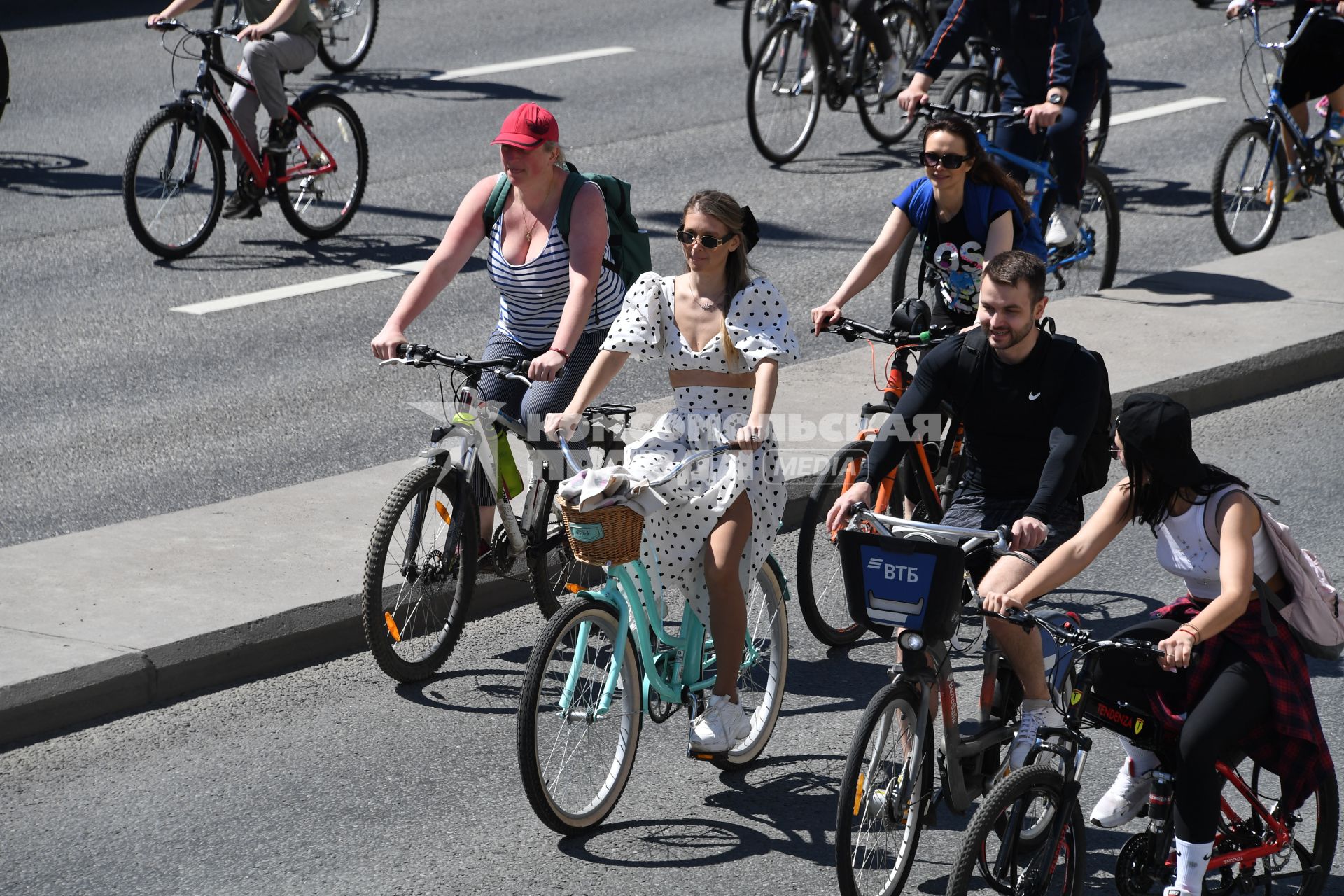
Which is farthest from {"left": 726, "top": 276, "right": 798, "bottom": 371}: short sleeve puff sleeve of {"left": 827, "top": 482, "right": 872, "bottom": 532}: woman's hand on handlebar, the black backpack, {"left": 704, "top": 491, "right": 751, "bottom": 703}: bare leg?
{"left": 827, "top": 482, "right": 872, "bottom": 532}: woman's hand on handlebar

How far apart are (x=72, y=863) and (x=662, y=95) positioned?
470 inches

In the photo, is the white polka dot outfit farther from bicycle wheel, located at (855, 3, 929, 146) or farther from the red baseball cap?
bicycle wheel, located at (855, 3, 929, 146)

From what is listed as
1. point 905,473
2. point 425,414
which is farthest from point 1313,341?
point 425,414

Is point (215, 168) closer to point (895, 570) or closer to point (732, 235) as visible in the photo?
point (732, 235)

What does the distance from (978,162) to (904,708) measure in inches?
113

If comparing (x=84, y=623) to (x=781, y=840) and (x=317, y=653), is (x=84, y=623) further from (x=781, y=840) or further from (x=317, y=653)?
(x=781, y=840)

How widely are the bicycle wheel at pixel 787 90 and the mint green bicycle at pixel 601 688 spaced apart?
358 inches

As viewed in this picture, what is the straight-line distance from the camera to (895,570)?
4398mm

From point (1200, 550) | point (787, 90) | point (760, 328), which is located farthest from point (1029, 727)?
point (787, 90)

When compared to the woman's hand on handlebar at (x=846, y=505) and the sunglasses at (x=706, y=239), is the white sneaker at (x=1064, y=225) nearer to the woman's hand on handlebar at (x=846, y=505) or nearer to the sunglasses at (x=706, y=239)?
the sunglasses at (x=706, y=239)

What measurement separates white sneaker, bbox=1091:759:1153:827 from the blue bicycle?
493 centimetres

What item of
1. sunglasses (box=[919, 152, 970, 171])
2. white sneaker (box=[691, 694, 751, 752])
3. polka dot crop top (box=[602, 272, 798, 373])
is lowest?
white sneaker (box=[691, 694, 751, 752])

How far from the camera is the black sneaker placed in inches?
473

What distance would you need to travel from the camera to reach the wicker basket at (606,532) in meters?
4.99
